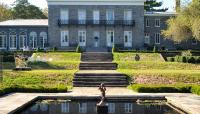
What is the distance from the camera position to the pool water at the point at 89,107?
1612cm

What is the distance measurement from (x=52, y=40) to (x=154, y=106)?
119 ft

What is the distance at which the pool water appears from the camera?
16125mm

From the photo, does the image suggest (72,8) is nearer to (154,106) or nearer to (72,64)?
(72,64)

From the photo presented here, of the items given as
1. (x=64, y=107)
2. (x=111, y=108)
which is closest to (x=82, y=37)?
(x=64, y=107)

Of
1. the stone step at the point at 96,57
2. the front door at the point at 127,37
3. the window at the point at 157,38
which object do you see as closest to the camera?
the stone step at the point at 96,57

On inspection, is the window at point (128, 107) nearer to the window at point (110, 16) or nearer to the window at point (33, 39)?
the window at point (110, 16)

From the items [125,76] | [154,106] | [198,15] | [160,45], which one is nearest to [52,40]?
[160,45]

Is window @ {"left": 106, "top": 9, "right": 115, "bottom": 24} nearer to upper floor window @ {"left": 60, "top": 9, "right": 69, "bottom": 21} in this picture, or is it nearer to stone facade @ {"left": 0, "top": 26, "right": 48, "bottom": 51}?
upper floor window @ {"left": 60, "top": 9, "right": 69, "bottom": 21}

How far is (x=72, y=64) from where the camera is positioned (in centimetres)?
3469

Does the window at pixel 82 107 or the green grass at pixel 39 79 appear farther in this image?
the green grass at pixel 39 79

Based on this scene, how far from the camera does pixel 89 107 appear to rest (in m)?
17.3

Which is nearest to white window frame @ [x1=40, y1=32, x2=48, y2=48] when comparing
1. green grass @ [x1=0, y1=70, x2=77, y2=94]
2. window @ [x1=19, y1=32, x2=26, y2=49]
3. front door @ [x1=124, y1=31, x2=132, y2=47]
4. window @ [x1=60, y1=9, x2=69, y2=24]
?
window @ [x1=19, y1=32, x2=26, y2=49]

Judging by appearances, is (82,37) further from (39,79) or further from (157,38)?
(39,79)

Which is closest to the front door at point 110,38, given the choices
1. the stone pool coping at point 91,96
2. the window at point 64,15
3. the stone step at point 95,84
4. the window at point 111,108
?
the window at point 64,15
